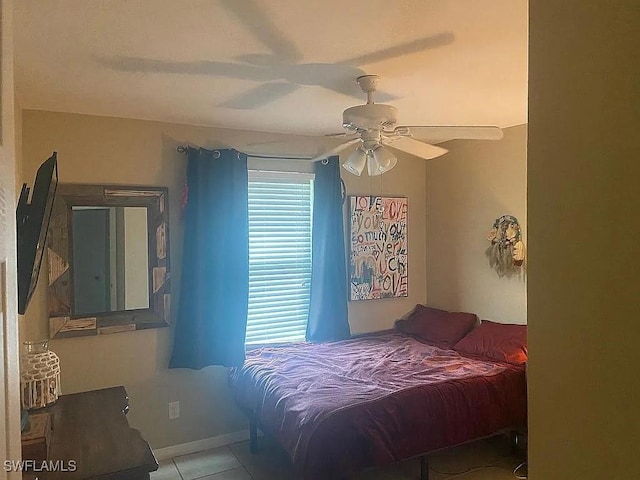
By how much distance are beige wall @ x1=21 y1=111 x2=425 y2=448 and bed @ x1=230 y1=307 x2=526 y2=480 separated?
35 cm

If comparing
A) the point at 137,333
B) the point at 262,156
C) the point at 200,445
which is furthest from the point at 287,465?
the point at 262,156

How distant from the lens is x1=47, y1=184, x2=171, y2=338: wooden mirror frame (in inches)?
→ 127

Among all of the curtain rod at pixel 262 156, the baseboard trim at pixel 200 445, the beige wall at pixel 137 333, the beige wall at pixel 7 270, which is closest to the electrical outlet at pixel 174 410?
the beige wall at pixel 137 333

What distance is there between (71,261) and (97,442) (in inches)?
59.0

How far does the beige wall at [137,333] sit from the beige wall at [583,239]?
3129 mm

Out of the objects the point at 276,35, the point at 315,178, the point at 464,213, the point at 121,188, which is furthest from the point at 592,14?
the point at 464,213

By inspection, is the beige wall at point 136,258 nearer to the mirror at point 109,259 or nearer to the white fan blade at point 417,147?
the mirror at point 109,259

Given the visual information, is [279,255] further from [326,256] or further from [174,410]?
[174,410]

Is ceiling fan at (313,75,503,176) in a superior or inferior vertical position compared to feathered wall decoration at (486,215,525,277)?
superior

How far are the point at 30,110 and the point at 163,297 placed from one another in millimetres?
1488

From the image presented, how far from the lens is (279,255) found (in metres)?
4.17

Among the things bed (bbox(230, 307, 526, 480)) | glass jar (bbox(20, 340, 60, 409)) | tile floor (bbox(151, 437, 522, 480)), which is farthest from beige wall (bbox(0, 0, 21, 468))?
tile floor (bbox(151, 437, 522, 480))

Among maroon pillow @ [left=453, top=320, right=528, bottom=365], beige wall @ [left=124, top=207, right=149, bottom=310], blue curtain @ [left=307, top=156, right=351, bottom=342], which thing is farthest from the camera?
blue curtain @ [left=307, top=156, right=351, bottom=342]
